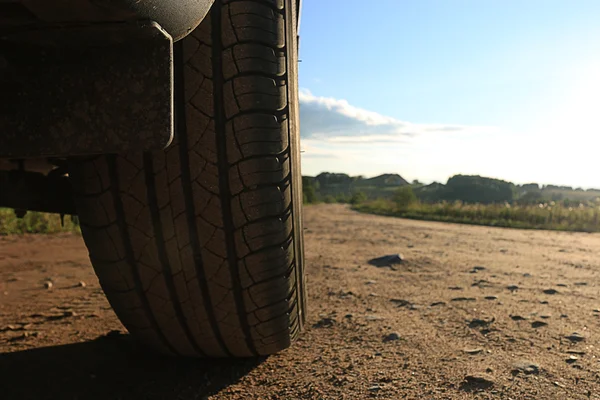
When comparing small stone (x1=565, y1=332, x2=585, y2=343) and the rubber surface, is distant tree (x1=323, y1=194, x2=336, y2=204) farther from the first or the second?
the rubber surface

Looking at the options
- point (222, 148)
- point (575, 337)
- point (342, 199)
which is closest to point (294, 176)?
point (222, 148)

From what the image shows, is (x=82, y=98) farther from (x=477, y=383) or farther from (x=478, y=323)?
(x=478, y=323)

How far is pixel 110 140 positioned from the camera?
0.85m

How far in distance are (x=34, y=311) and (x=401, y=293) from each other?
2023 millimetres

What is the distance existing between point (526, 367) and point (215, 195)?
1.22 m

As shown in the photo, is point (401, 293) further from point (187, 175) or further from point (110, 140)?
point (110, 140)

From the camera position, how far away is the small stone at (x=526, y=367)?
1562 millimetres

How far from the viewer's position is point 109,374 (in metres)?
1.61

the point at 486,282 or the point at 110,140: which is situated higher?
the point at 110,140

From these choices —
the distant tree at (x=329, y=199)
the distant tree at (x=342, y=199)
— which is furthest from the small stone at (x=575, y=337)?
the distant tree at (x=342, y=199)

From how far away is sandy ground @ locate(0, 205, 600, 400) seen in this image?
1.47 m

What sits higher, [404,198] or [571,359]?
[404,198]

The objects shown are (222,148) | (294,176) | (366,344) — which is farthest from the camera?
(366,344)

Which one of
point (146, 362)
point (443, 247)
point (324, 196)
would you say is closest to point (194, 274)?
point (146, 362)
